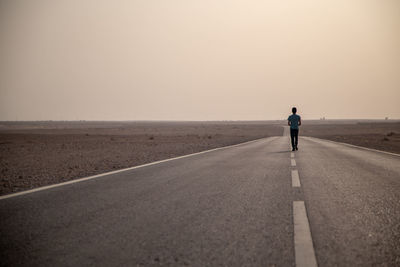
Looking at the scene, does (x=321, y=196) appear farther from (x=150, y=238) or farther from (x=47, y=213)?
(x=47, y=213)

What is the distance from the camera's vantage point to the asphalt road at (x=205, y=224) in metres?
2.73

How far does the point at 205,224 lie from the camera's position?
362 centimetres

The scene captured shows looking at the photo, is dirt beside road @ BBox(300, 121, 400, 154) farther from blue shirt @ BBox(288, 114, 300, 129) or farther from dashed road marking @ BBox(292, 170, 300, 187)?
dashed road marking @ BBox(292, 170, 300, 187)

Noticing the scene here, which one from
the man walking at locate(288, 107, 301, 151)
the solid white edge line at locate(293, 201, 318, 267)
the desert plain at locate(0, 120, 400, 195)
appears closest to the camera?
the solid white edge line at locate(293, 201, 318, 267)

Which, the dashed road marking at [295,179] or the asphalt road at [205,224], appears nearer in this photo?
the asphalt road at [205,224]

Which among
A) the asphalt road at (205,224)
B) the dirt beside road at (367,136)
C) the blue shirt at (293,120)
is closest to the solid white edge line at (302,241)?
the asphalt road at (205,224)

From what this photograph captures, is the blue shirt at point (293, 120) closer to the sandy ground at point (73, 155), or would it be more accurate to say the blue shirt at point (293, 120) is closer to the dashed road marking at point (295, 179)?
the sandy ground at point (73, 155)

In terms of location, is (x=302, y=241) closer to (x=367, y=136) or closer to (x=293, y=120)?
(x=293, y=120)

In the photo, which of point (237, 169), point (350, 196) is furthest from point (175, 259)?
point (237, 169)

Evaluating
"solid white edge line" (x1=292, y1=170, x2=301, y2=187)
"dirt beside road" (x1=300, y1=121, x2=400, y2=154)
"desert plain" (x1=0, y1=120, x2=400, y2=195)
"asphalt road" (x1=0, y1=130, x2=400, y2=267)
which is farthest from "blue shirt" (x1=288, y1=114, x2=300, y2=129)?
"asphalt road" (x1=0, y1=130, x2=400, y2=267)

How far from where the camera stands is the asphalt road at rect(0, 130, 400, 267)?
273 cm

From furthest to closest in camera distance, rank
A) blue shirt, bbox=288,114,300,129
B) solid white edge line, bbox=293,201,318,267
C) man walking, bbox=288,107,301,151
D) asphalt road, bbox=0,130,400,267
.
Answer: blue shirt, bbox=288,114,300,129 < man walking, bbox=288,107,301,151 < asphalt road, bbox=0,130,400,267 < solid white edge line, bbox=293,201,318,267

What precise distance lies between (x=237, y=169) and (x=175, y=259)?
6.01m

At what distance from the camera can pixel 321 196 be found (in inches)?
202
